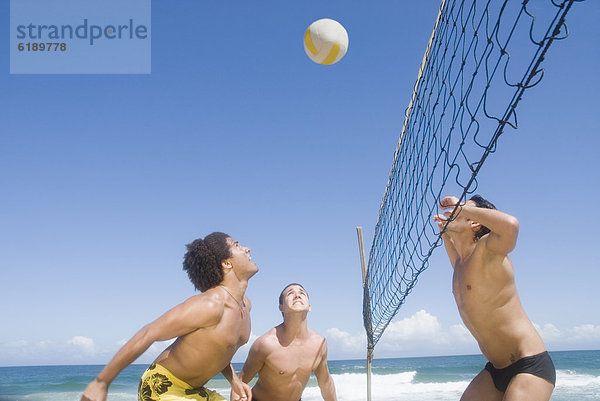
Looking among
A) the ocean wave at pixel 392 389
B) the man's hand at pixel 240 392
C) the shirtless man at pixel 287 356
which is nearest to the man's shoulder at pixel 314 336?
the shirtless man at pixel 287 356

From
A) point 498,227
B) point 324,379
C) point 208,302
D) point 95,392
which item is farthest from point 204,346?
point 324,379

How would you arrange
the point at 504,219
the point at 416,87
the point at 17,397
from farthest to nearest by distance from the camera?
the point at 17,397
the point at 416,87
the point at 504,219

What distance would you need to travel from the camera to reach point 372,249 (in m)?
6.35

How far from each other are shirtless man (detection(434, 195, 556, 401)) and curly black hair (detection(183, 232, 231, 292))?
1500 mm

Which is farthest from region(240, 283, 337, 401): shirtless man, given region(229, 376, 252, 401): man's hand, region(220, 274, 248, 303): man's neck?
region(220, 274, 248, 303): man's neck

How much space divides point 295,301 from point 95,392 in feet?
7.52

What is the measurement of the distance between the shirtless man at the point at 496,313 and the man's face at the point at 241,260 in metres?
1.34

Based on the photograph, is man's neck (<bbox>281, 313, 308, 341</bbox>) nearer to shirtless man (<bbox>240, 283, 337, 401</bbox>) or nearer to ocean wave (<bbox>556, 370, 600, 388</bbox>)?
shirtless man (<bbox>240, 283, 337, 401</bbox>)

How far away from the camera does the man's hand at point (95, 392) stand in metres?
2.55

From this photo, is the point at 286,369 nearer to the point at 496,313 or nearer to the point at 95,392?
the point at 496,313

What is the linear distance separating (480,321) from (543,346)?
1.18ft

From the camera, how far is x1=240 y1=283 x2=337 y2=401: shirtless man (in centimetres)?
464

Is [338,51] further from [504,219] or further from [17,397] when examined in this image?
[17,397]

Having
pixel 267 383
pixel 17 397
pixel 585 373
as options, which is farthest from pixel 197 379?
pixel 585 373
